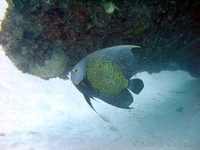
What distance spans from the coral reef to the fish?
3.02 ft

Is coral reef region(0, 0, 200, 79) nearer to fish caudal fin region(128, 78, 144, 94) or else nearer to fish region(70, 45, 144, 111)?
fish region(70, 45, 144, 111)

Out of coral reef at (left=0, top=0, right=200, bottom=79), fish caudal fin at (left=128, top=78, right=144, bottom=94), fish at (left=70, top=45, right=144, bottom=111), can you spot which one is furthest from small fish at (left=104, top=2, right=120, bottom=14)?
fish caudal fin at (left=128, top=78, right=144, bottom=94)

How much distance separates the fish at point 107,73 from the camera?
55.6 inches

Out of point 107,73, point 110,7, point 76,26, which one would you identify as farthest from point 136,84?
point 76,26

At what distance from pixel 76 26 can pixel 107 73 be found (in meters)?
1.20

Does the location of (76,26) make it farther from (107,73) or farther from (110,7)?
(107,73)

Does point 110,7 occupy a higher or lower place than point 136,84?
higher

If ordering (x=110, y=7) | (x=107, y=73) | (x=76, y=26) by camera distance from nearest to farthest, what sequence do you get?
(x=107, y=73) < (x=110, y=7) < (x=76, y=26)

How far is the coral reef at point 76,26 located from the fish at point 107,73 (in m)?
0.92

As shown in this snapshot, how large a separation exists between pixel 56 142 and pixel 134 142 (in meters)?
1.36

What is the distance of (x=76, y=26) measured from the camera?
2.07m

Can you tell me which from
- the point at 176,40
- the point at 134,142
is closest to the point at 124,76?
the point at 134,142

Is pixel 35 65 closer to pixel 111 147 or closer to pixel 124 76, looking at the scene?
pixel 124 76

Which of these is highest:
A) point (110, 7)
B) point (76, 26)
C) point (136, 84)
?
point (110, 7)
